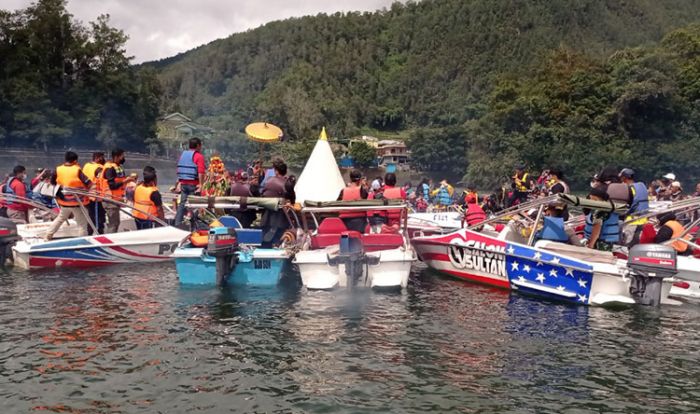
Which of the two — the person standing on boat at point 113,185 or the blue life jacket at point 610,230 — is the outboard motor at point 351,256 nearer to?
the blue life jacket at point 610,230

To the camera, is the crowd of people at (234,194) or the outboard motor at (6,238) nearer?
the crowd of people at (234,194)

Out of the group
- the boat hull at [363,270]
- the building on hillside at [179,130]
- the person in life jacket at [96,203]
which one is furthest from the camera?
the building on hillside at [179,130]

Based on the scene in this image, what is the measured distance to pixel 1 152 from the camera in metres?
54.8

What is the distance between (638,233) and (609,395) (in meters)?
6.12

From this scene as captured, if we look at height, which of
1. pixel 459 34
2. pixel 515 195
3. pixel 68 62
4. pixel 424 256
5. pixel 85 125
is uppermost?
pixel 459 34

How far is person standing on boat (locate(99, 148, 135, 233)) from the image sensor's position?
13.8 meters

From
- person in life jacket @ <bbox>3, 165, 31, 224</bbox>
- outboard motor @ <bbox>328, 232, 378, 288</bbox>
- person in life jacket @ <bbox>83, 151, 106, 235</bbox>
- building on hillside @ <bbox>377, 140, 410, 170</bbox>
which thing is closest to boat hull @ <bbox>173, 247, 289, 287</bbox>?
outboard motor @ <bbox>328, 232, 378, 288</bbox>

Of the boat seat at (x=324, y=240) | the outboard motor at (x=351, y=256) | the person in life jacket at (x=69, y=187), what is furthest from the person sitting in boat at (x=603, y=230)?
the person in life jacket at (x=69, y=187)

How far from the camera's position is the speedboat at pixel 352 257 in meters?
10.2

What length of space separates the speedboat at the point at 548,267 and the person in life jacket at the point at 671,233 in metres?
0.98

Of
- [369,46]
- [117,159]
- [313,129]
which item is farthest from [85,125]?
[369,46]

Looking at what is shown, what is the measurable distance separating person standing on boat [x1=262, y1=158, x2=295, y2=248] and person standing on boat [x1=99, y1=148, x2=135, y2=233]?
3.49 m

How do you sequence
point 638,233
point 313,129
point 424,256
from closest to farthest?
point 638,233 < point 424,256 < point 313,129

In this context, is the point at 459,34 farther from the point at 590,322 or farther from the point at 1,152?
the point at 590,322
